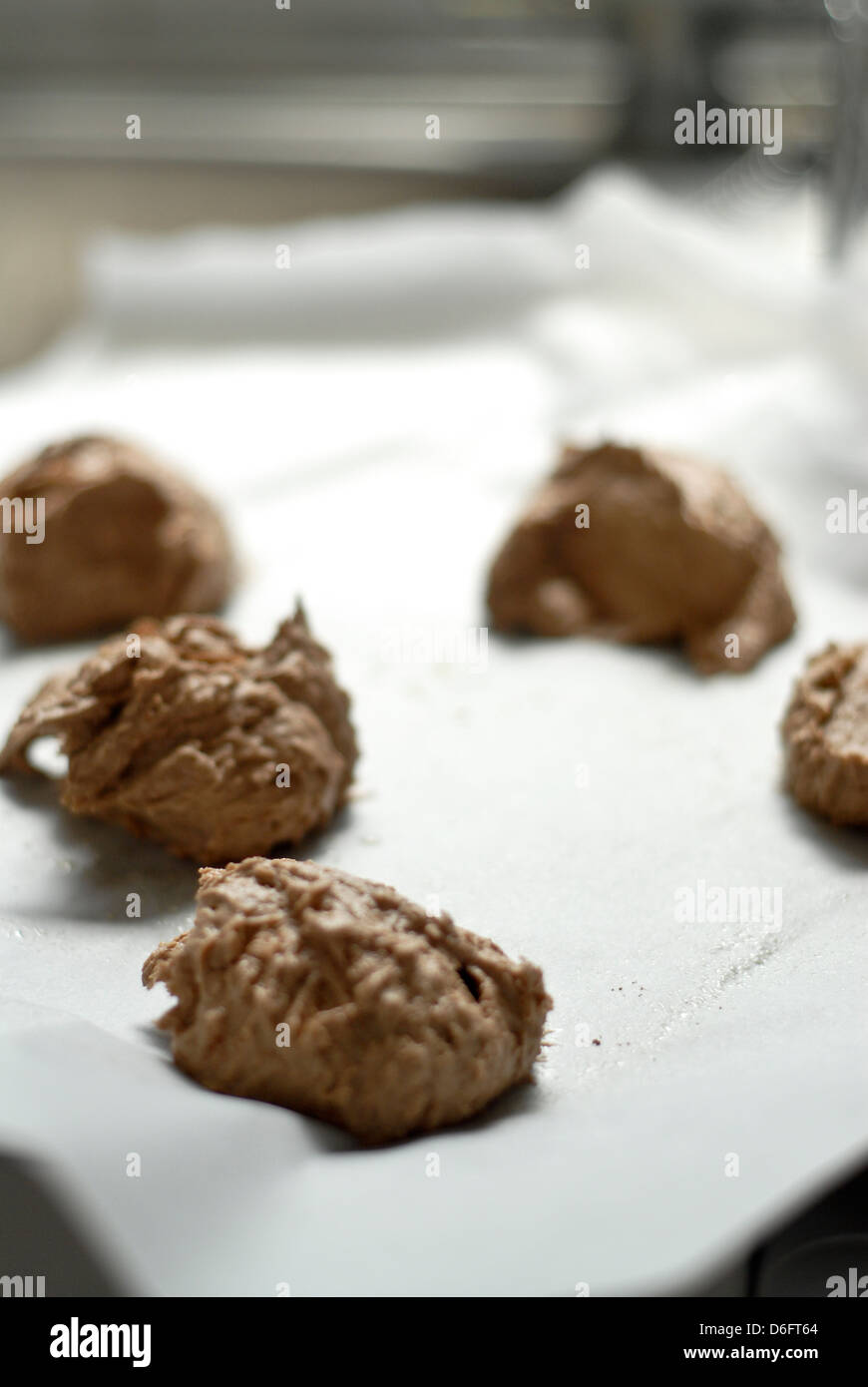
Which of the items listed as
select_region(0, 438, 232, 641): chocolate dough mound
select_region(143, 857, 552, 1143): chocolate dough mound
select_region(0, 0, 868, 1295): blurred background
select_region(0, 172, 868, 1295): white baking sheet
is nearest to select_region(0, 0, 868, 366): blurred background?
select_region(0, 0, 868, 1295): blurred background

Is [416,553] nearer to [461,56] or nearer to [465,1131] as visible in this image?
[465,1131]

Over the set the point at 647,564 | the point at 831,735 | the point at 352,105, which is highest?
the point at 352,105

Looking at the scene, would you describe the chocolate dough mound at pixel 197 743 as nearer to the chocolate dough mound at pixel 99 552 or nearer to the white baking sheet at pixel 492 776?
the white baking sheet at pixel 492 776

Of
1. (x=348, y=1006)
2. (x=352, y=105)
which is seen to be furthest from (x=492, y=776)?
(x=352, y=105)

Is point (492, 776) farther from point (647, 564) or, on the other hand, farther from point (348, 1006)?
point (348, 1006)

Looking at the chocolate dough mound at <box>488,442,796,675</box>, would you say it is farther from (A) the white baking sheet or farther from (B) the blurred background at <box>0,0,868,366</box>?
(B) the blurred background at <box>0,0,868,366</box>

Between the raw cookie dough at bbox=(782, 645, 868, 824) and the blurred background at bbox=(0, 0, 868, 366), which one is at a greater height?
the blurred background at bbox=(0, 0, 868, 366)
